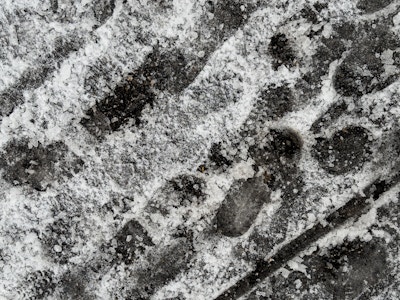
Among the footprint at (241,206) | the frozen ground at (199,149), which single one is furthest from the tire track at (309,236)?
the footprint at (241,206)

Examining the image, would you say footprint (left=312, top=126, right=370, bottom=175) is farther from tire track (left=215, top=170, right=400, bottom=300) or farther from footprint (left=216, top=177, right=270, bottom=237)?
footprint (left=216, top=177, right=270, bottom=237)

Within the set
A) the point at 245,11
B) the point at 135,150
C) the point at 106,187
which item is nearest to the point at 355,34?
the point at 245,11

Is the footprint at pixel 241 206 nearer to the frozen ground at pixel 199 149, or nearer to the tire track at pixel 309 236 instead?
the frozen ground at pixel 199 149

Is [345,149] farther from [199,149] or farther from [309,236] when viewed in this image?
[199,149]

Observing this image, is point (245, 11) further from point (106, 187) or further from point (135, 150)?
point (106, 187)

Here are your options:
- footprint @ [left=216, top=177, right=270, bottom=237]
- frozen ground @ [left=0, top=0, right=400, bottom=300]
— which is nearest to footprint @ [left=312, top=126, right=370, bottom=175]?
frozen ground @ [left=0, top=0, right=400, bottom=300]

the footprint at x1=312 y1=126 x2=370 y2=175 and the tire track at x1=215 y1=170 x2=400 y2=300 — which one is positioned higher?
the footprint at x1=312 y1=126 x2=370 y2=175

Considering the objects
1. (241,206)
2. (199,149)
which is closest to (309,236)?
(241,206)

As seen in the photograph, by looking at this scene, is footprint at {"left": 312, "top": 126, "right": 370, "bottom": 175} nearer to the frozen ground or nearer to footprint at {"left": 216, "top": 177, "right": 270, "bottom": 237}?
the frozen ground
